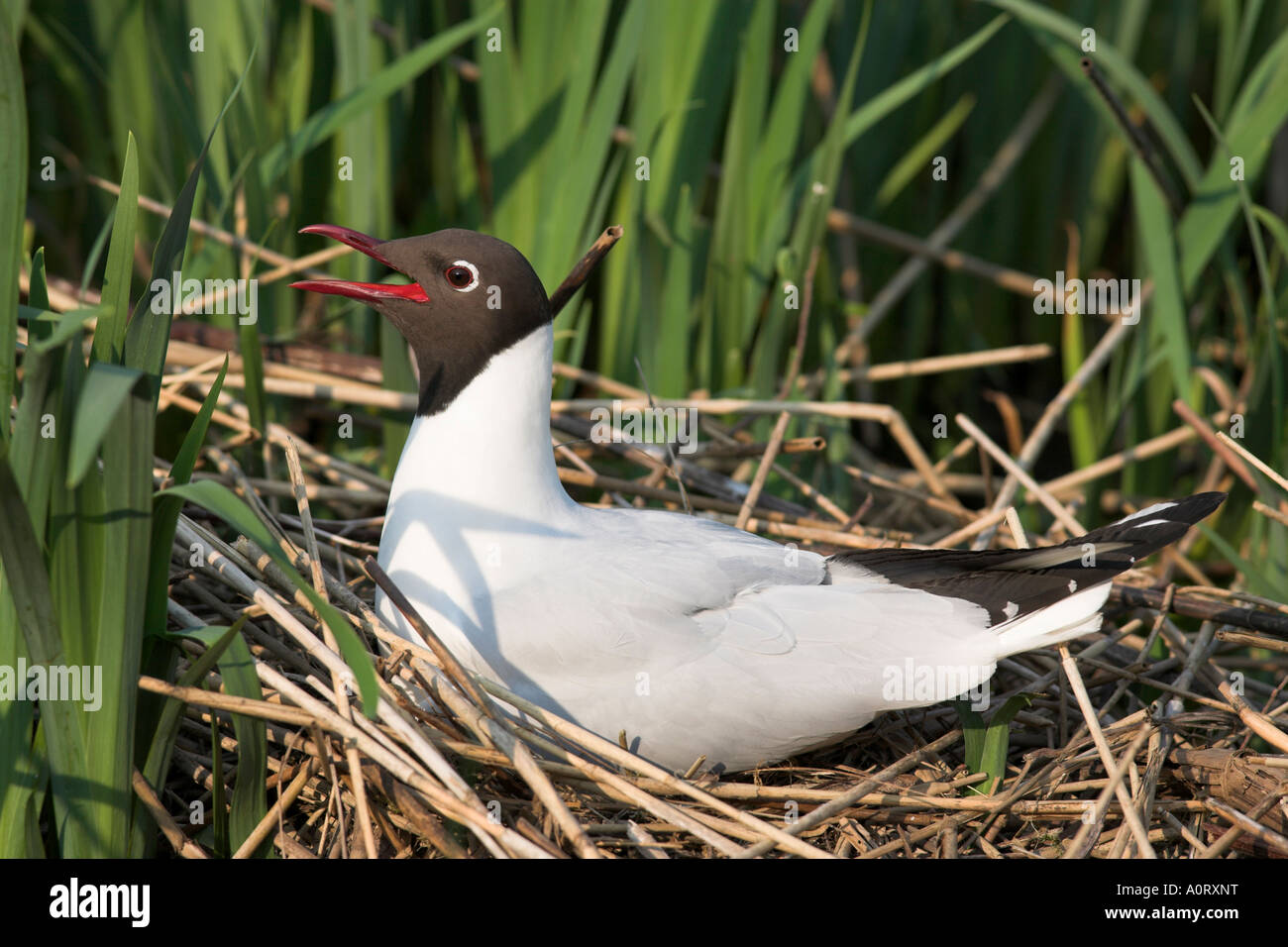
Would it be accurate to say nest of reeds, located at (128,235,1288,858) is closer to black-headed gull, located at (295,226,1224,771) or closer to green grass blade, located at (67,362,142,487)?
black-headed gull, located at (295,226,1224,771)

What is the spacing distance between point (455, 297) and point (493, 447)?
30 cm

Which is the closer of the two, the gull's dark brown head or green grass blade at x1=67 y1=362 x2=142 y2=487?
green grass blade at x1=67 y1=362 x2=142 y2=487

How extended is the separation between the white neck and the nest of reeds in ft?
0.84

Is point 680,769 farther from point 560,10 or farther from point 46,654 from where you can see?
point 560,10

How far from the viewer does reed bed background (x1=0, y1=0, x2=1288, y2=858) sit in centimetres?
185

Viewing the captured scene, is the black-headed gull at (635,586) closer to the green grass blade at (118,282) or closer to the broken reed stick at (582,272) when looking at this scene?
the broken reed stick at (582,272)

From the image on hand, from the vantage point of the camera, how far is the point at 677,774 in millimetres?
2344

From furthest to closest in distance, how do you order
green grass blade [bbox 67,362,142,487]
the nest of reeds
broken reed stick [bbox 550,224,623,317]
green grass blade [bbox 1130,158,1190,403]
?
green grass blade [bbox 1130,158,1190,403]
broken reed stick [bbox 550,224,623,317]
the nest of reeds
green grass blade [bbox 67,362,142,487]

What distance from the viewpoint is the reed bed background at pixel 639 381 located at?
6.07ft

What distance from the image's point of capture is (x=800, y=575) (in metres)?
2.52

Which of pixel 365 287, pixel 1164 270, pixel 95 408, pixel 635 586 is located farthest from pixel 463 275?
pixel 1164 270

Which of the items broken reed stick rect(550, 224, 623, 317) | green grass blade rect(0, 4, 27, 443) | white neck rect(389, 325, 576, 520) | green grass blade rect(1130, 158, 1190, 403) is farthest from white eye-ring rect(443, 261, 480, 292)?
green grass blade rect(1130, 158, 1190, 403)
